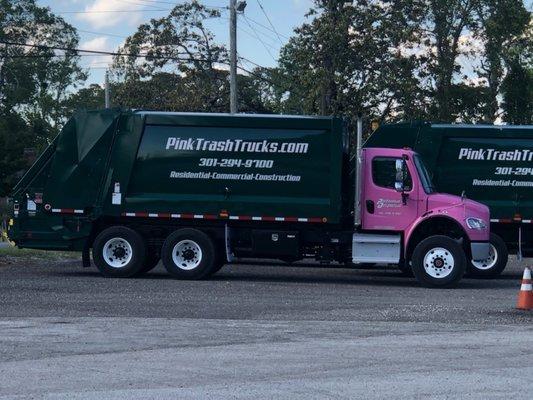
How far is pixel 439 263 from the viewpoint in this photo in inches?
816

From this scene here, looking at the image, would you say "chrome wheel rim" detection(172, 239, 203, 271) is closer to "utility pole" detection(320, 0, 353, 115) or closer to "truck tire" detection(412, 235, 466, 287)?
"truck tire" detection(412, 235, 466, 287)

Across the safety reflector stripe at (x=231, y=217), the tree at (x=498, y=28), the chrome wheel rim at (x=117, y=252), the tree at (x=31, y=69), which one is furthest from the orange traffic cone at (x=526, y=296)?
the tree at (x=31, y=69)

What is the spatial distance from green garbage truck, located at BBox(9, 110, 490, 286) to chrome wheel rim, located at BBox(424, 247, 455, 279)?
2 centimetres

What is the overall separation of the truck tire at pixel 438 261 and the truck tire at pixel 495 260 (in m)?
2.65

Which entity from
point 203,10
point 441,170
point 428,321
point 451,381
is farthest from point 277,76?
point 451,381

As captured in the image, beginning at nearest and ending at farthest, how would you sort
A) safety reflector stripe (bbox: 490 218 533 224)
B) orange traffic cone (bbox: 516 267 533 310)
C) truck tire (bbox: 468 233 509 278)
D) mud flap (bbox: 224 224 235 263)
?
orange traffic cone (bbox: 516 267 533 310) → mud flap (bbox: 224 224 235 263) → truck tire (bbox: 468 233 509 278) → safety reflector stripe (bbox: 490 218 533 224)

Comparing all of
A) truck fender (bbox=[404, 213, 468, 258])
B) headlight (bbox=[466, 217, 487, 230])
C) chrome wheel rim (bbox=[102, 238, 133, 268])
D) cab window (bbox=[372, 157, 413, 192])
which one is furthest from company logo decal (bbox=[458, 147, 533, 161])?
chrome wheel rim (bbox=[102, 238, 133, 268])

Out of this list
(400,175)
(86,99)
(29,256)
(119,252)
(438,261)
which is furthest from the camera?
(86,99)

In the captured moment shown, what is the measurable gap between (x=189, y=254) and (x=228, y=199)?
136cm

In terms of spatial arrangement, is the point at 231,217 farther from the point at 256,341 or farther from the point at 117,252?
the point at 256,341

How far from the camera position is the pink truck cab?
816 inches

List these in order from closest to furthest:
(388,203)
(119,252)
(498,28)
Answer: (388,203)
(119,252)
(498,28)

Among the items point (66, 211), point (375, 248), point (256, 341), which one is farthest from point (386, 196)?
point (256, 341)

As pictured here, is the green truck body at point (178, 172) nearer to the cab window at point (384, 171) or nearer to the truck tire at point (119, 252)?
the truck tire at point (119, 252)
